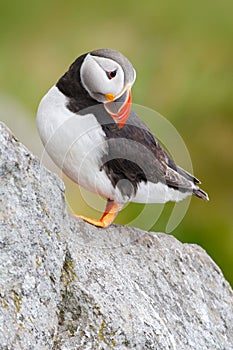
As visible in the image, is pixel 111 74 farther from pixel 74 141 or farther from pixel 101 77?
pixel 74 141

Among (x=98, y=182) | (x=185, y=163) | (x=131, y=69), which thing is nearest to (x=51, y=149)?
(x=98, y=182)

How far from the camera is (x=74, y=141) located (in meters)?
4.01

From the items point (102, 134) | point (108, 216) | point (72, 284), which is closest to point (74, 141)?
point (102, 134)

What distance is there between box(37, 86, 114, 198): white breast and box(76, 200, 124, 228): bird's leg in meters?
0.14

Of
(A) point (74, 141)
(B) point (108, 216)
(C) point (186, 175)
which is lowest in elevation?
(B) point (108, 216)

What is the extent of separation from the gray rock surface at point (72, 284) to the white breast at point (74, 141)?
247 mm

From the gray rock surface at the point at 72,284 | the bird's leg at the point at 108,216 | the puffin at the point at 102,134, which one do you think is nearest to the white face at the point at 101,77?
the puffin at the point at 102,134

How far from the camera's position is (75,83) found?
13.7 ft

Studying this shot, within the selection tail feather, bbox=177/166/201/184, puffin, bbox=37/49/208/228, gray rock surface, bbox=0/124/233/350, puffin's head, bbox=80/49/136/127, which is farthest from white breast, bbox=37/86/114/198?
tail feather, bbox=177/166/201/184

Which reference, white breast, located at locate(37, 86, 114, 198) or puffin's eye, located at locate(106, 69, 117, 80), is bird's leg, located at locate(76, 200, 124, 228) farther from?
puffin's eye, located at locate(106, 69, 117, 80)

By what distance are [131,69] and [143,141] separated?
16.7 inches

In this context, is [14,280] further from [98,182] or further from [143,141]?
[143,141]

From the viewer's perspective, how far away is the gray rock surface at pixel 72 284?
10.5ft

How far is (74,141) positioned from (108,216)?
Answer: 421 millimetres
